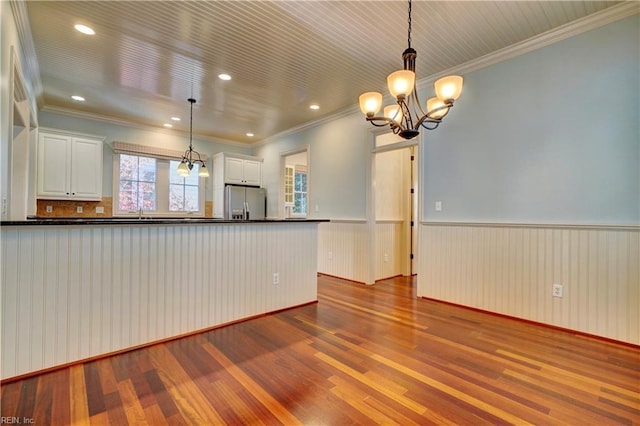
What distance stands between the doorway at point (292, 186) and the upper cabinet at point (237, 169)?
675 millimetres

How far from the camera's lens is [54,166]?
178 inches

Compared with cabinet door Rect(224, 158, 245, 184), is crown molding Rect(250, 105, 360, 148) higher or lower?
higher

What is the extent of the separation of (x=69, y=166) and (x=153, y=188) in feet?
4.49

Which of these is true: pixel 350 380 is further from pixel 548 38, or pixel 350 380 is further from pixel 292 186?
pixel 292 186

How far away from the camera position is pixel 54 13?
8.20ft

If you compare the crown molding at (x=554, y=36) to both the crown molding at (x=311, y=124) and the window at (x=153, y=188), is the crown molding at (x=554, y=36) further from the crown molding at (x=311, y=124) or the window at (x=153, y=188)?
the window at (x=153, y=188)

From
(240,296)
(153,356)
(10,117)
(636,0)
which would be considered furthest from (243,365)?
(636,0)

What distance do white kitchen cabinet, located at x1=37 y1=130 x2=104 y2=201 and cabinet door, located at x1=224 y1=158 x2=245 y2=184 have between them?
2.14 meters

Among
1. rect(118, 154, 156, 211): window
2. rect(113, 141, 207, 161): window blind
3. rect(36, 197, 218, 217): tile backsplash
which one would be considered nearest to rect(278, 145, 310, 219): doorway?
rect(113, 141, 207, 161): window blind

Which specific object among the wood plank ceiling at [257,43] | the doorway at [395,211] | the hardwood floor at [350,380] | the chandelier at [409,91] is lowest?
the hardwood floor at [350,380]

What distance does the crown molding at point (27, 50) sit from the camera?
237cm

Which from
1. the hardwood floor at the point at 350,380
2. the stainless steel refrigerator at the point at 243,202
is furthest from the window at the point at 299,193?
the hardwood floor at the point at 350,380

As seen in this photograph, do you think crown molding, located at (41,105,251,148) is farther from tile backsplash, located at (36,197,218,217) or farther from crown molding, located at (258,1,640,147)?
crown molding, located at (258,1,640,147)

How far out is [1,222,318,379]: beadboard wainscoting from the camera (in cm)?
194
